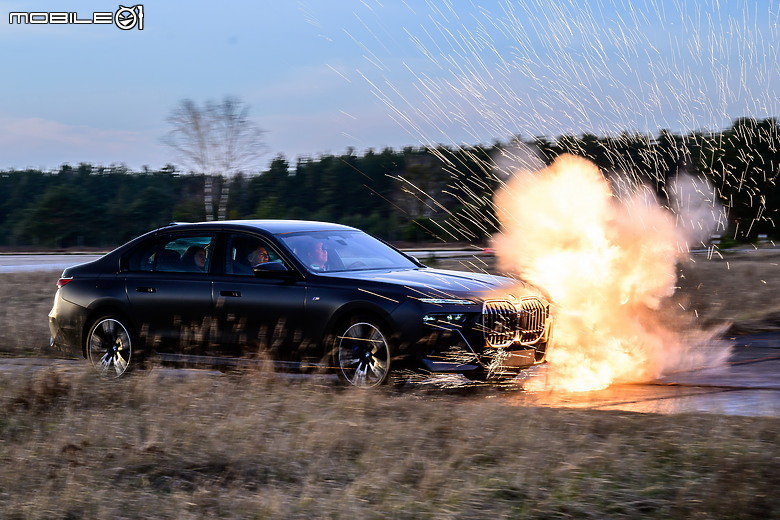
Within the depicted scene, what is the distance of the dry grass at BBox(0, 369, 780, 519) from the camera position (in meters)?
5.70

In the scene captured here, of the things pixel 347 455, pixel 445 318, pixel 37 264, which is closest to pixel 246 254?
pixel 445 318

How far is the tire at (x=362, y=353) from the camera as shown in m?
9.43

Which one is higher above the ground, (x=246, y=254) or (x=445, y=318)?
(x=246, y=254)

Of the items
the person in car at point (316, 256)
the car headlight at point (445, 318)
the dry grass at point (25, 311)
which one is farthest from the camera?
the dry grass at point (25, 311)

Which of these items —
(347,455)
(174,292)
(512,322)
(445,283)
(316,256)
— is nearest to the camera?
(347,455)

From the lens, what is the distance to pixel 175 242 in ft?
35.3

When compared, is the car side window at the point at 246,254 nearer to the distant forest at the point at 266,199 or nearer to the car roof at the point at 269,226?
the car roof at the point at 269,226

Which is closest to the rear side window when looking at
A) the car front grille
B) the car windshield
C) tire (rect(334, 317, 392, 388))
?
the car windshield

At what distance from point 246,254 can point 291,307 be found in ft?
2.86

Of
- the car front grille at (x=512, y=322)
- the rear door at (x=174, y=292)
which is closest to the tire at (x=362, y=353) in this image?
the car front grille at (x=512, y=322)

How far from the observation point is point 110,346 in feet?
35.7

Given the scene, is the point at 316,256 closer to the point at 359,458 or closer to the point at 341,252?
the point at 341,252

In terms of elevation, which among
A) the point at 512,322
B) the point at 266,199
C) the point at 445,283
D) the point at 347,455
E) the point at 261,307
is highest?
the point at 266,199

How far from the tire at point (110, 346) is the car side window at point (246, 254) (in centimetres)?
136
